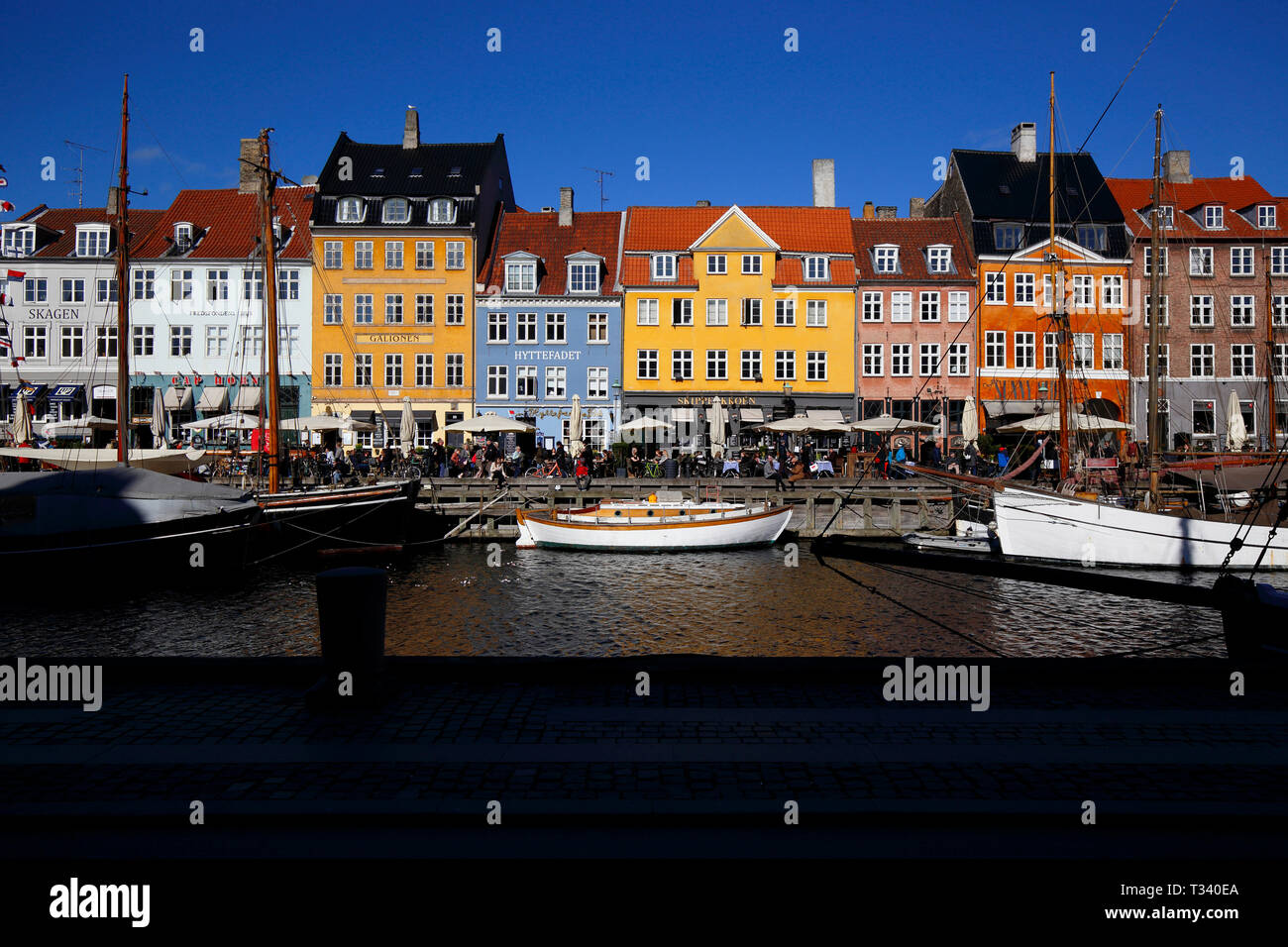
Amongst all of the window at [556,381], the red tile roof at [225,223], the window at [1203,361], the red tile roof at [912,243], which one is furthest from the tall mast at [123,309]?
the window at [1203,361]

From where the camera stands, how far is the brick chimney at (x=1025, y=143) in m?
51.2

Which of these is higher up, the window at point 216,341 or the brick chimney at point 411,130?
the brick chimney at point 411,130

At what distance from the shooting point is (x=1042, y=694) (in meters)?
7.97

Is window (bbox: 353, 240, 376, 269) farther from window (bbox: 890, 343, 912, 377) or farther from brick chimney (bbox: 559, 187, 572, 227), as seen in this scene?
window (bbox: 890, 343, 912, 377)

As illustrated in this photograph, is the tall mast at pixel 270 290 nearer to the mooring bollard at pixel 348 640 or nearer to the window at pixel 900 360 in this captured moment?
the mooring bollard at pixel 348 640

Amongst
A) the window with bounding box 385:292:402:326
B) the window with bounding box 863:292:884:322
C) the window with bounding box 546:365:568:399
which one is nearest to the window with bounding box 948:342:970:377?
the window with bounding box 863:292:884:322

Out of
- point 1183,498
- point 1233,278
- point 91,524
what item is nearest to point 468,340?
point 91,524

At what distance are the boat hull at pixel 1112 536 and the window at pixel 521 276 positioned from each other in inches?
1151

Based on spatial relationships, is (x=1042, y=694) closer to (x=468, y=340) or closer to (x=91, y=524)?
(x=91, y=524)

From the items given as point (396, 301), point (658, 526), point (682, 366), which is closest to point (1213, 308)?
point (682, 366)

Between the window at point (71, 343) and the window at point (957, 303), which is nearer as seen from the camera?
the window at point (957, 303)

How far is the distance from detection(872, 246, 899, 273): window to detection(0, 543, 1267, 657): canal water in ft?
90.6

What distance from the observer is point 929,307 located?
162 ft

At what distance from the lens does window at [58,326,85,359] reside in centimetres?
4997
